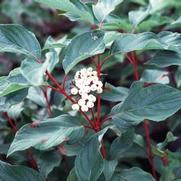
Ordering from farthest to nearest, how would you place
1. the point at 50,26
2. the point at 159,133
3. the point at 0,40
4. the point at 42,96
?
1. the point at 50,26
2. the point at 159,133
3. the point at 42,96
4. the point at 0,40

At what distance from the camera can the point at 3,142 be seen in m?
1.13

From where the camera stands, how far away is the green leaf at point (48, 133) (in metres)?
0.79

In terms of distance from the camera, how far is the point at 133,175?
2.87 ft

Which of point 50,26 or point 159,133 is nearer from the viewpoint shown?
point 159,133

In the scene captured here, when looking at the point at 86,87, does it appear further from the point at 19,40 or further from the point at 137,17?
the point at 137,17

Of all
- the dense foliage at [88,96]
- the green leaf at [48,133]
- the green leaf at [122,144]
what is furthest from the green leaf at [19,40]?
the green leaf at [122,144]

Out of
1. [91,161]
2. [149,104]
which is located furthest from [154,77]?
[91,161]

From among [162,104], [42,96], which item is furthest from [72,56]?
[42,96]

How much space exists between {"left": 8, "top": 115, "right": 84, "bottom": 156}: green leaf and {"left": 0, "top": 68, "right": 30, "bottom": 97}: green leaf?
0.09 metres

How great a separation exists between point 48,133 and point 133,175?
0.21 meters

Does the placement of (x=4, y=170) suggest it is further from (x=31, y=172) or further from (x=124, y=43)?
(x=124, y=43)

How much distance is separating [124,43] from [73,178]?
0.97 ft

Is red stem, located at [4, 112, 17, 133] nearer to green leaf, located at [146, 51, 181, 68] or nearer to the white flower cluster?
the white flower cluster

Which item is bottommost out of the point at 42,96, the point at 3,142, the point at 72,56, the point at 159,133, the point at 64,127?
the point at 159,133
